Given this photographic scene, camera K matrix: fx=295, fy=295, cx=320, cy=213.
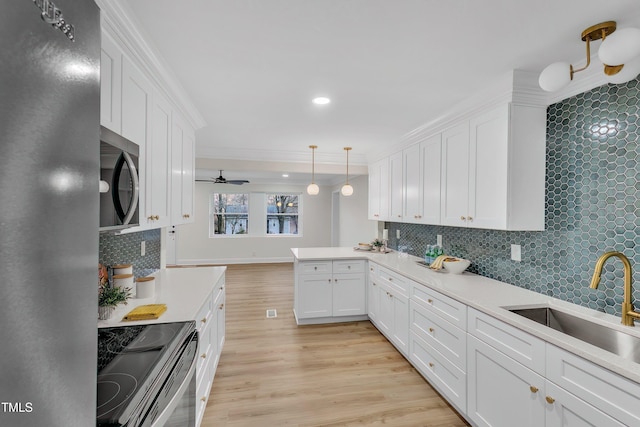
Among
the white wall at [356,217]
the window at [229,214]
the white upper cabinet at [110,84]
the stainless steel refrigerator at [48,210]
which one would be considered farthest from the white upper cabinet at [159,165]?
the window at [229,214]

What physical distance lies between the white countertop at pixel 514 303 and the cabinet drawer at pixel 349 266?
0.49m

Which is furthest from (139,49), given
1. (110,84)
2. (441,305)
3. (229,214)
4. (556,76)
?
(229,214)

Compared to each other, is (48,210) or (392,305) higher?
(48,210)

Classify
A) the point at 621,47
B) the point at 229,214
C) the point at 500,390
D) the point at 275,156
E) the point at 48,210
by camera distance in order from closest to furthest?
the point at 48,210 < the point at 621,47 < the point at 500,390 < the point at 275,156 < the point at 229,214

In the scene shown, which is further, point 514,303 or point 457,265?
point 457,265

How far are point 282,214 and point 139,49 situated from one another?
7.00 meters

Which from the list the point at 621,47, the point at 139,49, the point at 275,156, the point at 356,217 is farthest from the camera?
the point at 356,217

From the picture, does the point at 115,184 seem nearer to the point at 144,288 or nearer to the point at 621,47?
the point at 144,288

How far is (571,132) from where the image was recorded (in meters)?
Result: 2.03

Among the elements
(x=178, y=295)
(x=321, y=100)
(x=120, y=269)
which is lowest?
(x=178, y=295)

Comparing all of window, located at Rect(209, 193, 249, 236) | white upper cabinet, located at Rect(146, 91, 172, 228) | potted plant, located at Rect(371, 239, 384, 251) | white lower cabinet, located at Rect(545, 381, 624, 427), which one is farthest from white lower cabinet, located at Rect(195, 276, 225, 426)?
window, located at Rect(209, 193, 249, 236)

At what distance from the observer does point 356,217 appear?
637cm

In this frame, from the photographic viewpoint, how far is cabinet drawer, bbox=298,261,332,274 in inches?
147

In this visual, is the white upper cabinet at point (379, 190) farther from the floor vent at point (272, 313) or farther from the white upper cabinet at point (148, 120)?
the white upper cabinet at point (148, 120)
